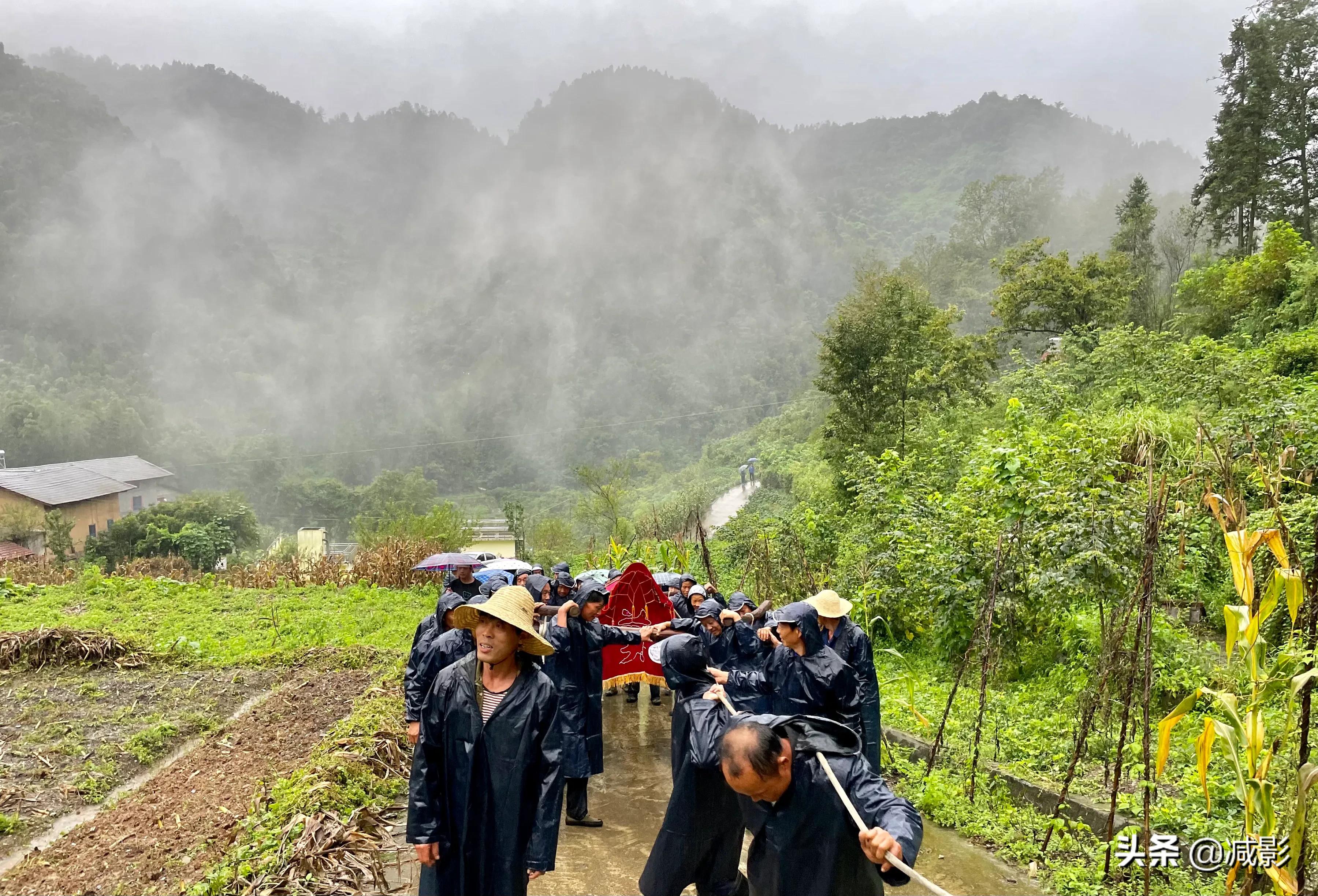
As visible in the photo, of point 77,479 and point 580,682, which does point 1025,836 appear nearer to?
point 580,682

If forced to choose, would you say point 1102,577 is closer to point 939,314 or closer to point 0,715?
point 0,715

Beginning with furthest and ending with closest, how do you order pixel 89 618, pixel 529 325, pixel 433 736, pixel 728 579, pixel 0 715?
pixel 529 325 → pixel 728 579 → pixel 89 618 → pixel 0 715 → pixel 433 736

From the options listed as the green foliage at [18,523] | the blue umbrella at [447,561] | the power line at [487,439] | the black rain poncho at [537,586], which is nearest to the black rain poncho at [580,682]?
the black rain poncho at [537,586]

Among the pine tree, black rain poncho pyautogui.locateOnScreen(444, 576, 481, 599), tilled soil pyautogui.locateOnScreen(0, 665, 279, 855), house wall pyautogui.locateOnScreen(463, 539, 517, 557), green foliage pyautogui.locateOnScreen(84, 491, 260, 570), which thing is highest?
the pine tree

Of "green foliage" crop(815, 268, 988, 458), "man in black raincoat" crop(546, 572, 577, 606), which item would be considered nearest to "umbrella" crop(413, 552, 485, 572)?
"man in black raincoat" crop(546, 572, 577, 606)

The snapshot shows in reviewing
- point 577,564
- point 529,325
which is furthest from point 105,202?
point 577,564

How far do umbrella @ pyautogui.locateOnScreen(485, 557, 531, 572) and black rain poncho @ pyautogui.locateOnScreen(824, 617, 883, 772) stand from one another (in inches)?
173

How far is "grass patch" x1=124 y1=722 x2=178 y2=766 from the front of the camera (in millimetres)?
6547

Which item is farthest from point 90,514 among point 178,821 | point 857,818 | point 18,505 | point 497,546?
point 857,818

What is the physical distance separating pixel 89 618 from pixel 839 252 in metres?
91.5

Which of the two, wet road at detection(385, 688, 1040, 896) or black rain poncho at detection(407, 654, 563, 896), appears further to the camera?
wet road at detection(385, 688, 1040, 896)

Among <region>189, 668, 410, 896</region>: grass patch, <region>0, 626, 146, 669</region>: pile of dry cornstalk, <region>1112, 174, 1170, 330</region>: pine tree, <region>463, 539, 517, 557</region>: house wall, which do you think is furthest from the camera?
<region>463, 539, 517, 557</region>: house wall

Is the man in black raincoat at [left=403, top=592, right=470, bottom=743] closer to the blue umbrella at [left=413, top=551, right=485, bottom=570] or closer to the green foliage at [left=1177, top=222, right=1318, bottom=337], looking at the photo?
the blue umbrella at [left=413, top=551, right=485, bottom=570]

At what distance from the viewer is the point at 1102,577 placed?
5.88 metres
